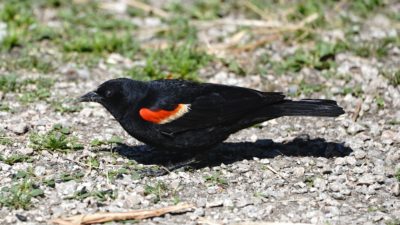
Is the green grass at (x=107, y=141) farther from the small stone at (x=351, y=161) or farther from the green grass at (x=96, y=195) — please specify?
the small stone at (x=351, y=161)

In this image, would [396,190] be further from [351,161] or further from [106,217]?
[106,217]

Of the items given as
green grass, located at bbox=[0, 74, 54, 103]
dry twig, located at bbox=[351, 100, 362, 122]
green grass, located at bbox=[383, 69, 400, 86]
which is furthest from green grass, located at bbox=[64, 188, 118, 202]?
green grass, located at bbox=[383, 69, 400, 86]

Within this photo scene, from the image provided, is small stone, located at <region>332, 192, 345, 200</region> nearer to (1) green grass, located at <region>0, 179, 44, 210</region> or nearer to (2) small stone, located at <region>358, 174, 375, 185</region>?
(2) small stone, located at <region>358, 174, 375, 185</region>

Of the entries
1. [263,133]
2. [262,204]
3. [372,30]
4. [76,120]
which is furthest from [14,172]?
[372,30]

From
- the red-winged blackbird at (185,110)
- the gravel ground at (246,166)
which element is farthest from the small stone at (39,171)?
the red-winged blackbird at (185,110)

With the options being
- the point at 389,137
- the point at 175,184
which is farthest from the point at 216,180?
the point at 389,137
